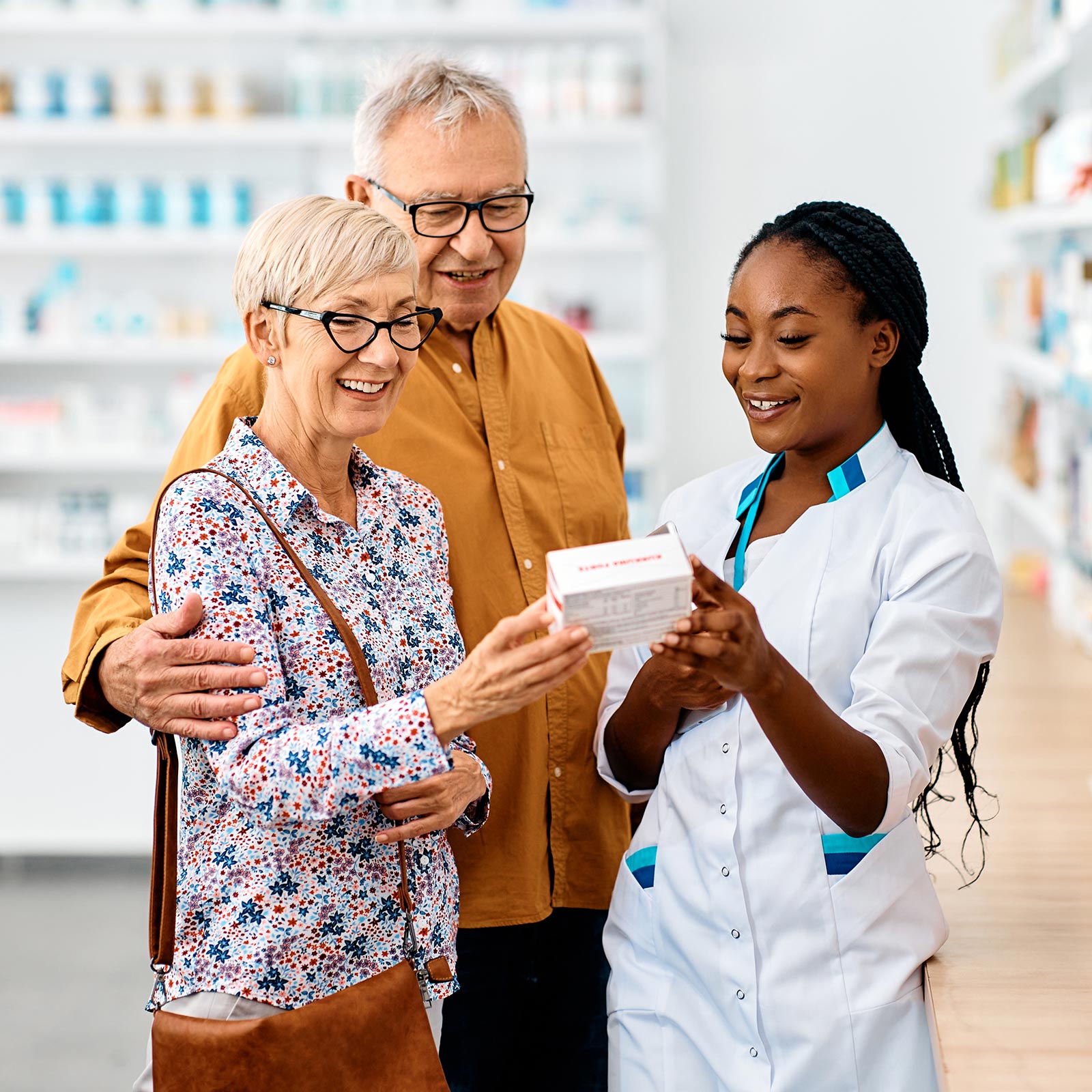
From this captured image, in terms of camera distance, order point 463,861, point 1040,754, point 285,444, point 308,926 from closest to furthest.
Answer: point 308,926
point 285,444
point 463,861
point 1040,754

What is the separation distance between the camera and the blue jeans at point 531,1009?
6.12 ft

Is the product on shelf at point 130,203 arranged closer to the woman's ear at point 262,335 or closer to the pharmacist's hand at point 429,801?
the woman's ear at point 262,335

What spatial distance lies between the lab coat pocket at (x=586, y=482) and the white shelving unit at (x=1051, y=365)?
3.35 feet

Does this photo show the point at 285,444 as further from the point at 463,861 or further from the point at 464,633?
the point at 463,861

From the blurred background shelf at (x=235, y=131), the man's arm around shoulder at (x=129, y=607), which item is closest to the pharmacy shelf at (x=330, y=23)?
the blurred background shelf at (x=235, y=131)

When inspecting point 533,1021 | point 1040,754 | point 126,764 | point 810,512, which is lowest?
point 126,764

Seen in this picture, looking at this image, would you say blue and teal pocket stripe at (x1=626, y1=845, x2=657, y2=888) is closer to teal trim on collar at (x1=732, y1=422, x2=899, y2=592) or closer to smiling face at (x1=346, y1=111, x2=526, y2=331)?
teal trim on collar at (x1=732, y1=422, x2=899, y2=592)

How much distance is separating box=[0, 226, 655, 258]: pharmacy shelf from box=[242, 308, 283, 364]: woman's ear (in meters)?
3.33

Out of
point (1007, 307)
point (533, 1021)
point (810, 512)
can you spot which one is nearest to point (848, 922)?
point (810, 512)

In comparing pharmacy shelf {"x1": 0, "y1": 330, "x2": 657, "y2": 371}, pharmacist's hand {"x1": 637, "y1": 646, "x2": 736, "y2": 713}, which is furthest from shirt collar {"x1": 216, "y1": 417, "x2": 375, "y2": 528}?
pharmacy shelf {"x1": 0, "y1": 330, "x2": 657, "y2": 371}

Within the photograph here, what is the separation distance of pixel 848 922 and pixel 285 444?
0.84 metres

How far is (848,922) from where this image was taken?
141cm

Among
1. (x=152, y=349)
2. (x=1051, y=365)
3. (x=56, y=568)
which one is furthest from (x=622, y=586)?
(x=56, y=568)

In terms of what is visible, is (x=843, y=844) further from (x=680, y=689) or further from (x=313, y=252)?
(x=313, y=252)
